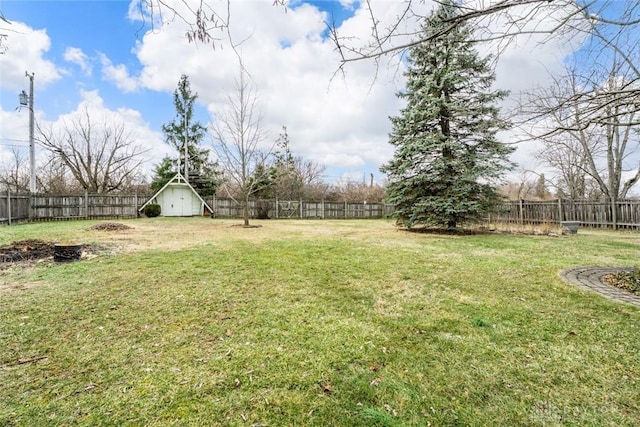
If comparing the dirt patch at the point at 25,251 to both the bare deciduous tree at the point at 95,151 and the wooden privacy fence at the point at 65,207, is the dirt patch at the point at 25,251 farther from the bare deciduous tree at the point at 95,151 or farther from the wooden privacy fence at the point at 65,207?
the bare deciduous tree at the point at 95,151

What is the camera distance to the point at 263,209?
20609 millimetres

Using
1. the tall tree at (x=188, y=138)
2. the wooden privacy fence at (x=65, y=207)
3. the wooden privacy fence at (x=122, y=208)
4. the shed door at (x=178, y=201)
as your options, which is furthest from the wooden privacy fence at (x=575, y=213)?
the wooden privacy fence at (x=65, y=207)

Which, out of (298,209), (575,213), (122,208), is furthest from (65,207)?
(575,213)

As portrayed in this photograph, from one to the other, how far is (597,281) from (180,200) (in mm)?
20446

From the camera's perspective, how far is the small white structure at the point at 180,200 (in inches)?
752

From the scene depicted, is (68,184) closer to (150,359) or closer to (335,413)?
(150,359)

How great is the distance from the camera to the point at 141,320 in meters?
2.84

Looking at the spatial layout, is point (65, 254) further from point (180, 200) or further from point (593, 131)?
point (180, 200)

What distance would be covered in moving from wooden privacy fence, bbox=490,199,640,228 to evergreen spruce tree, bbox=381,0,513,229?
192 cm

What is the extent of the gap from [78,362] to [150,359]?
19.6 inches

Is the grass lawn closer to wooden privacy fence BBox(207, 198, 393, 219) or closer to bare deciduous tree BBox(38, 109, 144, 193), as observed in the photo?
wooden privacy fence BBox(207, 198, 393, 219)

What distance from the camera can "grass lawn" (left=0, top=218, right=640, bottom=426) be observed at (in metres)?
1.67

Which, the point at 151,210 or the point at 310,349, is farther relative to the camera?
the point at 151,210

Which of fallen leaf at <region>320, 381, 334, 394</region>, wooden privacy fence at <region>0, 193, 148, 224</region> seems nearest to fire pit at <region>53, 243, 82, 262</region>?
fallen leaf at <region>320, 381, 334, 394</region>
